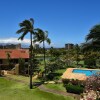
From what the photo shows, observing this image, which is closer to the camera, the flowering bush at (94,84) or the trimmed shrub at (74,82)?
the flowering bush at (94,84)

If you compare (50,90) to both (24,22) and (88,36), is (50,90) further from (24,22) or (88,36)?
(88,36)

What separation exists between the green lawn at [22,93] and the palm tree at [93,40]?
16046mm

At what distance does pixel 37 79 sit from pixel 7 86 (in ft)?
24.6

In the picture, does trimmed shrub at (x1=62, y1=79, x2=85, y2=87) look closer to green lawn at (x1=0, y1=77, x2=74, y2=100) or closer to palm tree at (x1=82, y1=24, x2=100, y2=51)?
green lawn at (x1=0, y1=77, x2=74, y2=100)

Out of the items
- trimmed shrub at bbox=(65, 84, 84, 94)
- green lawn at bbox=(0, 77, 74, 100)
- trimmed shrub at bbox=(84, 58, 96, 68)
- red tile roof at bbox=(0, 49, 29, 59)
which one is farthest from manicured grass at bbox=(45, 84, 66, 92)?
red tile roof at bbox=(0, 49, 29, 59)

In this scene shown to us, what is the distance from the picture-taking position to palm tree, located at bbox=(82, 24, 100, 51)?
4765 centimetres

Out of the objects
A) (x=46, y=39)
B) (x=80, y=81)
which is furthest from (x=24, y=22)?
(x=80, y=81)

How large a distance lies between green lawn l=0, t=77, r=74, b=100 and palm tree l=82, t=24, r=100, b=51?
52.6 feet

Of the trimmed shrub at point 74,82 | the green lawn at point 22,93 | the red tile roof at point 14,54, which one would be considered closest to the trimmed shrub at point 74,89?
the trimmed shrub at point 74,82

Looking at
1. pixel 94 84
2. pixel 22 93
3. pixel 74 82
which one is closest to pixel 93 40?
pixel 74 82

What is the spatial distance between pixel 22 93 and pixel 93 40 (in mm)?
19678

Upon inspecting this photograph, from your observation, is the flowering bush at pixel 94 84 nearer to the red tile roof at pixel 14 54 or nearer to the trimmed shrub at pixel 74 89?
the trimmed shrub at pixel 74 89

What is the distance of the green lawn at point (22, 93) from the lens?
113 ft

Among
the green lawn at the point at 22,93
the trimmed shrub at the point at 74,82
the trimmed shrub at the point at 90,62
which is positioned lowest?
the green lawn at the point at 22,93
